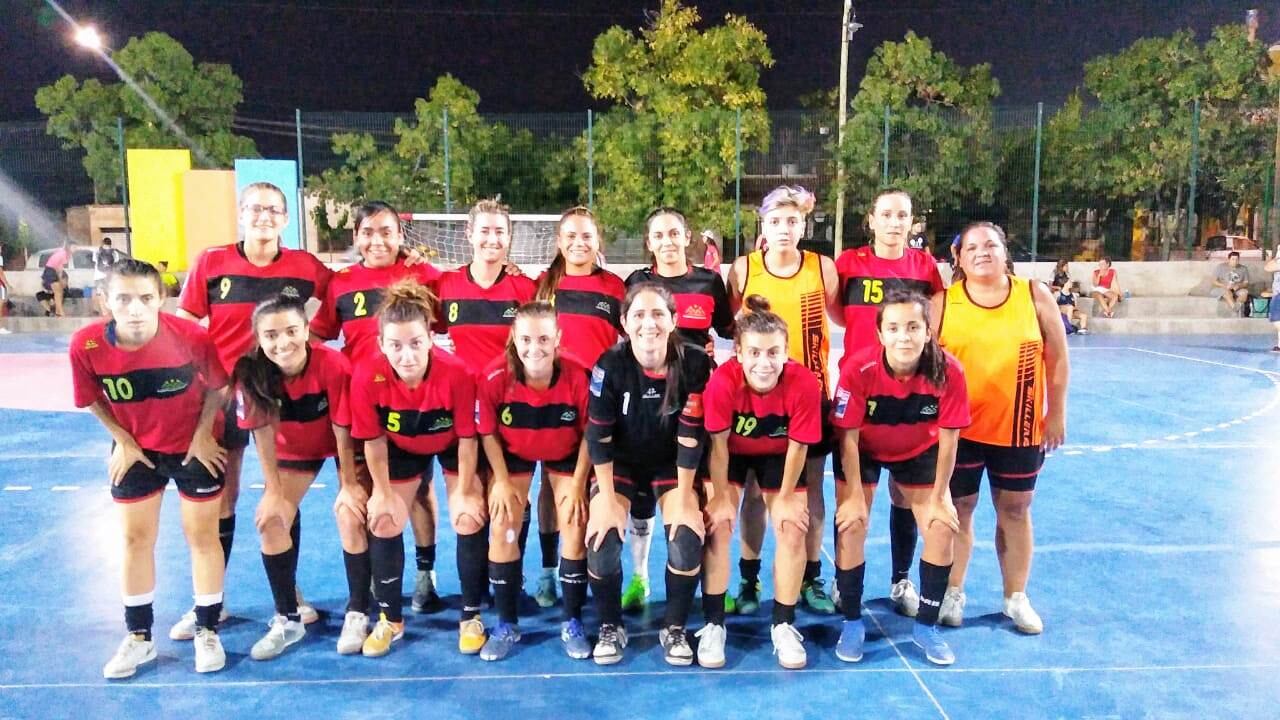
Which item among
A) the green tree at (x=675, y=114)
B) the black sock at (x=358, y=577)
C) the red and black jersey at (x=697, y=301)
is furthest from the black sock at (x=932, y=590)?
the green tree at (x=675, y=114)

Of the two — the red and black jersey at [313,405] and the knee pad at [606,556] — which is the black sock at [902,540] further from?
the red and black jersey at [313,405]

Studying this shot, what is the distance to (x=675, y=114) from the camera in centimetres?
1741

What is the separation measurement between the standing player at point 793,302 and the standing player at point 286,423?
180cm

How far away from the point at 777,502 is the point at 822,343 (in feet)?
3.17

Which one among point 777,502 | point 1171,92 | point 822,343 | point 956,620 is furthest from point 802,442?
point 1171,92

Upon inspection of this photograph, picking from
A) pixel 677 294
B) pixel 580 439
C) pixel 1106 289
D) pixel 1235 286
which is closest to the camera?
pixel 580 439

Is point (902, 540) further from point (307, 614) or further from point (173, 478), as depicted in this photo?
point (173, 478)

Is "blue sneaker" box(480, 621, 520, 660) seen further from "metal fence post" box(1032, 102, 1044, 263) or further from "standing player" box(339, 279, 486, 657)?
"metal fence post" box(1032, 102, 1044, 263)

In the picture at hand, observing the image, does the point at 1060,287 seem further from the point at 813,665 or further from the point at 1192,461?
the point at 813,665

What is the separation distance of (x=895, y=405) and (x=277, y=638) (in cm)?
268

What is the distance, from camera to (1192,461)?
6.77 metres

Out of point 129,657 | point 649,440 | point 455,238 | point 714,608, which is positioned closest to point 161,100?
point 455,238

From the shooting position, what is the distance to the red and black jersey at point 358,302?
14.4ft

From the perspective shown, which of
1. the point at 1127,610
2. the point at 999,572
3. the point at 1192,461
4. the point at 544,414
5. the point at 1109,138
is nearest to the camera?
the point at 544,414
